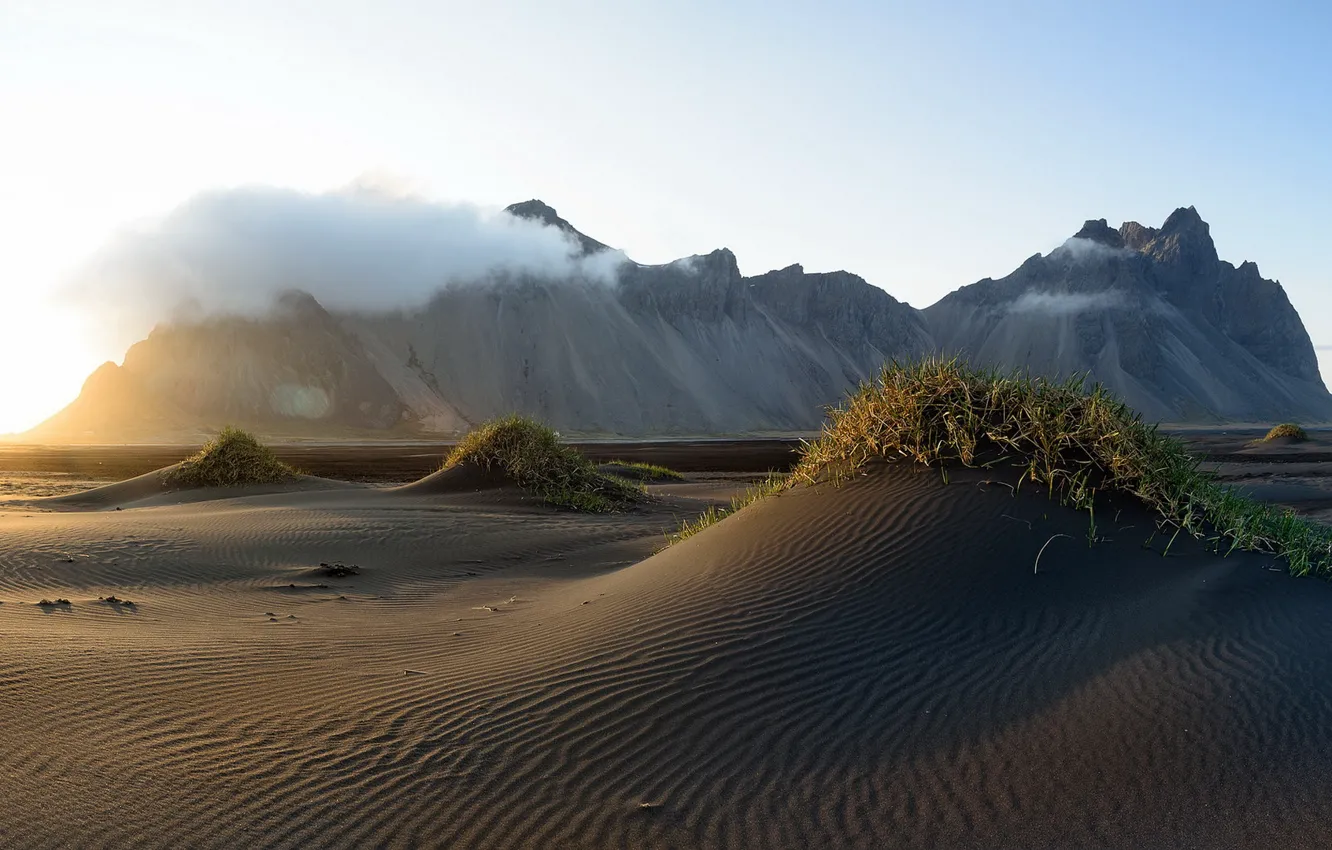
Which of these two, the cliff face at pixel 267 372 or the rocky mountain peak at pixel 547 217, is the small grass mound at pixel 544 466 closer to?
the cliff face at pixel 267 372

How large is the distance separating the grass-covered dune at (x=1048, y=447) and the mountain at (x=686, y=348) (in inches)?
3430

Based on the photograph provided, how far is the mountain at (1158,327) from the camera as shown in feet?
545

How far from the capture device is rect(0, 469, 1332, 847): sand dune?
398cm

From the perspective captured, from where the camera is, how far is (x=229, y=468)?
2383 centimetres

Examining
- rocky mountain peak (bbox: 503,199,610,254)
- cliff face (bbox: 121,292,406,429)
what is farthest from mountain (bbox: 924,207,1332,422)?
cliff face (bbox: 121,292,406,429)

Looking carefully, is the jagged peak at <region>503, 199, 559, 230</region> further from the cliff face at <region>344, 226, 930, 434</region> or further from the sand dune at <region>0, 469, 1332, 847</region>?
the sand dune at <region>0, 469, 1332, 847</region>

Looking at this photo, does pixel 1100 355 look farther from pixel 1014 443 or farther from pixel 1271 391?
pixel 1014 443

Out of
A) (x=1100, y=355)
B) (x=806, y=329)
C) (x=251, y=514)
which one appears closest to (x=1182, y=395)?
(x=1100, y=355)

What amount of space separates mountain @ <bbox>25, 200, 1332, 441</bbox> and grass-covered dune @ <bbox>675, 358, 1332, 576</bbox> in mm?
87118

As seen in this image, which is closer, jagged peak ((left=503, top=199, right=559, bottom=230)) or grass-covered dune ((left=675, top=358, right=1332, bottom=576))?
grass-covered dune ((left=675, top=358, right=1332, bottom=576))

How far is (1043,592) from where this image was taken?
6.38 m

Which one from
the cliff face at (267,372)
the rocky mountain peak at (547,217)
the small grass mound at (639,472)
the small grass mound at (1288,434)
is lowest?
the small grass mound at (1288,434)

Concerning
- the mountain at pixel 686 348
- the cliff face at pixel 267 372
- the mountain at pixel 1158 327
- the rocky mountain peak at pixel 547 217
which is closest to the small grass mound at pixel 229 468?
the mountain at pixel 686 348

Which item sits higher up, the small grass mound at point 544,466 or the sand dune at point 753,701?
the small grass mound at point 544,466
